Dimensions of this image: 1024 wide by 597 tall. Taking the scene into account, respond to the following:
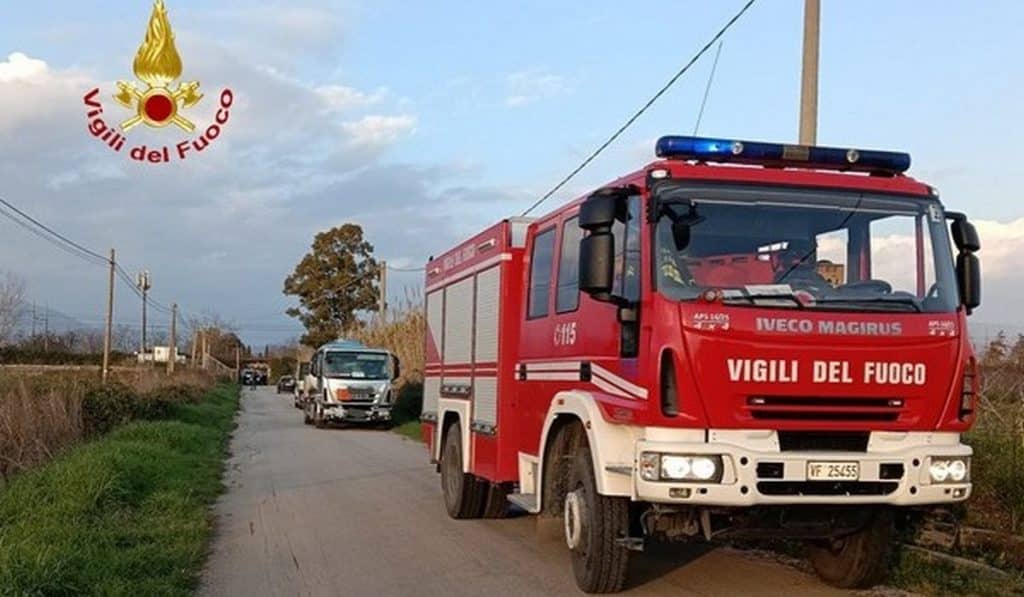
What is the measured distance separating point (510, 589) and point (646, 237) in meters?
2.97

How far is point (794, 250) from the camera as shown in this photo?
24.3 ft

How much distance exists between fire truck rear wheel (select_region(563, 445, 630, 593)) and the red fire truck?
0.02m

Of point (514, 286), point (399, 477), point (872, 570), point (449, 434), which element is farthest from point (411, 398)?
point (872, 570)

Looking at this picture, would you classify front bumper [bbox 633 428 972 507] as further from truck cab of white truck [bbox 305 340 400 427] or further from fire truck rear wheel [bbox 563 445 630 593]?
truck cab of white truck [bbox 305 340 400 427]

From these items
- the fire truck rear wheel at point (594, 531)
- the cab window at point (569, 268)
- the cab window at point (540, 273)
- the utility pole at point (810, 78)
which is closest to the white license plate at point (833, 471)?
the fire truck rear wheel at point (594, 531)

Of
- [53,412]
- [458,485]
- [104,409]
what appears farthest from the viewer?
[104,409]

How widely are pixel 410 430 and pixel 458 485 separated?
1757 centimetres

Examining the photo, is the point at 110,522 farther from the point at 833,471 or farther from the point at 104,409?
the point at 104,409

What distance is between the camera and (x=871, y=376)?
7.06 meters

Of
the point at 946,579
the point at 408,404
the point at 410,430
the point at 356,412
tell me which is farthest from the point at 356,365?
the point at 946,579

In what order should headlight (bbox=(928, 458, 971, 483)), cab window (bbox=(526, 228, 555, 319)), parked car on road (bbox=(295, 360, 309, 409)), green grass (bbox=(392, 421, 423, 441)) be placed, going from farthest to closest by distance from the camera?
1. parked car on road (bbox=(295, 360, 309, 409))
2. green grass (bbox=(392, 421, 423, 441))
3. cab window (bbox=(526, 228, 555, 319))
4. headlight (bbox=(928, 458, 971, 483))

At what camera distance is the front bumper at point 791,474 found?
6832 mm

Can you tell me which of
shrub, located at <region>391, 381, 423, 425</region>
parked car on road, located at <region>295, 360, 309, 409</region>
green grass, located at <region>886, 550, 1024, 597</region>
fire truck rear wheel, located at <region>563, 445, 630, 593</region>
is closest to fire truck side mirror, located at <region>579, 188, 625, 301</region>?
fire truck rear wheel, located at <region>563, 445, 630, 593</region>

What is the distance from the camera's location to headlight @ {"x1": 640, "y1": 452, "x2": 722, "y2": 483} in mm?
6828
